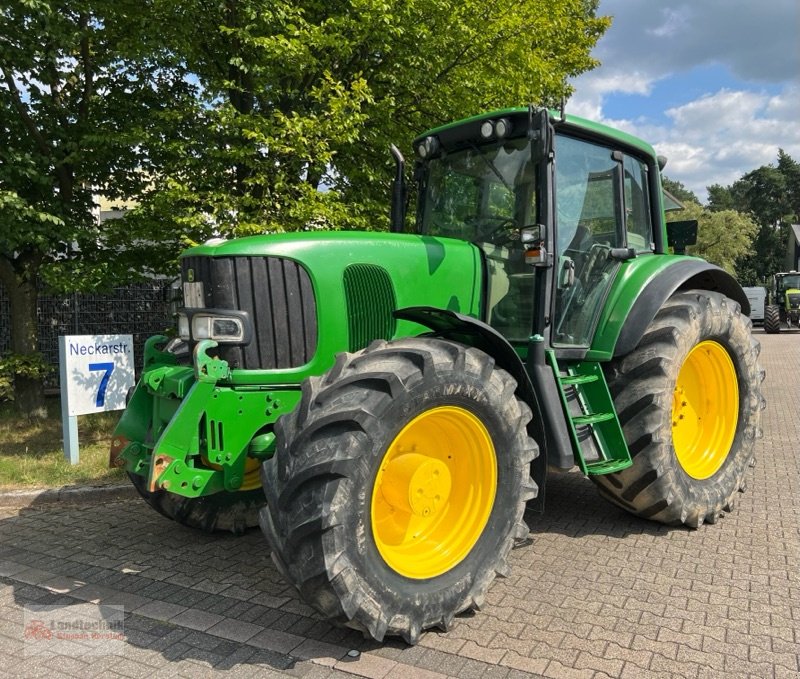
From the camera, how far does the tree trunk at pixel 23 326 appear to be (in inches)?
325

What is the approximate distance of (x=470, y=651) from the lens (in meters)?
2.93

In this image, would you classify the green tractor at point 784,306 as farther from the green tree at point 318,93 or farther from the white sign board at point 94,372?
the white sign board at point 94,372

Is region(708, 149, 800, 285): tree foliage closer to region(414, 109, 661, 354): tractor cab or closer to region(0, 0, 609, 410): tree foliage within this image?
region(0, 0, 609, 410): tree foliage

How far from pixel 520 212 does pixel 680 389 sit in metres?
1.86

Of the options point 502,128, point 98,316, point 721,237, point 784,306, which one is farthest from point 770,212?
point 502,128

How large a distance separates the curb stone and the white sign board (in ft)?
3.43

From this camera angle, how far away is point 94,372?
659 cm

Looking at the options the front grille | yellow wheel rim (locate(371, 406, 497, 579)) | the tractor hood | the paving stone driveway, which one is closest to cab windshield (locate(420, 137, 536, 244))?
the tractor hood

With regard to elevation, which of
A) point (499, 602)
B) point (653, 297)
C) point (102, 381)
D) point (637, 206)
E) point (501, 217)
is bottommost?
point (499, 602)

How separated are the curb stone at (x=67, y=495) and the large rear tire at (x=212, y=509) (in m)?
1.34

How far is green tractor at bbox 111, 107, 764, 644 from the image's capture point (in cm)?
285

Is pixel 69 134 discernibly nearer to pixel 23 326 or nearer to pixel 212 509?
pixel 23 326

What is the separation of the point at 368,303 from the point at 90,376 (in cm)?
411

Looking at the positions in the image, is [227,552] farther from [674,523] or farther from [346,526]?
[674,523]
